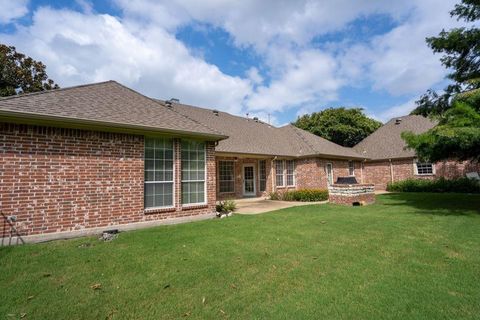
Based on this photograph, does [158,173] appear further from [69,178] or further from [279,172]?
[279,172]

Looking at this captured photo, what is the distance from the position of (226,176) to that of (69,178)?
1031 cm

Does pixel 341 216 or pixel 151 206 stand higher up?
pixel 151 206

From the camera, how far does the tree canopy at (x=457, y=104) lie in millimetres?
9164

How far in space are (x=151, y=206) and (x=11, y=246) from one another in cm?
343

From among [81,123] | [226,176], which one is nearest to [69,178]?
[81,123]

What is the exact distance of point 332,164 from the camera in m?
19.5

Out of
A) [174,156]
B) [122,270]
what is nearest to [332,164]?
[174,156]

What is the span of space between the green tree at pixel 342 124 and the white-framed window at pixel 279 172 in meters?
20.0

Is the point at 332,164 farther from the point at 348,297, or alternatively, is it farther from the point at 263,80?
the point at 348,297

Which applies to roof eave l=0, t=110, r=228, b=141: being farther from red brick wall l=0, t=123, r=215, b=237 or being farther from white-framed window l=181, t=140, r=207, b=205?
white-framed window l=181, t=140, r=207, b=205

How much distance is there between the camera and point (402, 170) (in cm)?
2211

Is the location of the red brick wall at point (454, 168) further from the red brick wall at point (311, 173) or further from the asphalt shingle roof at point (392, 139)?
the red brick wall at point (311, 173)

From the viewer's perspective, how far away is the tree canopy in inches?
361

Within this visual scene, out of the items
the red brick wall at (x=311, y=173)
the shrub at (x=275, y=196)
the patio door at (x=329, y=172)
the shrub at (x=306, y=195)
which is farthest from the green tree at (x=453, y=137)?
the patio door at (x=329, y=172)
